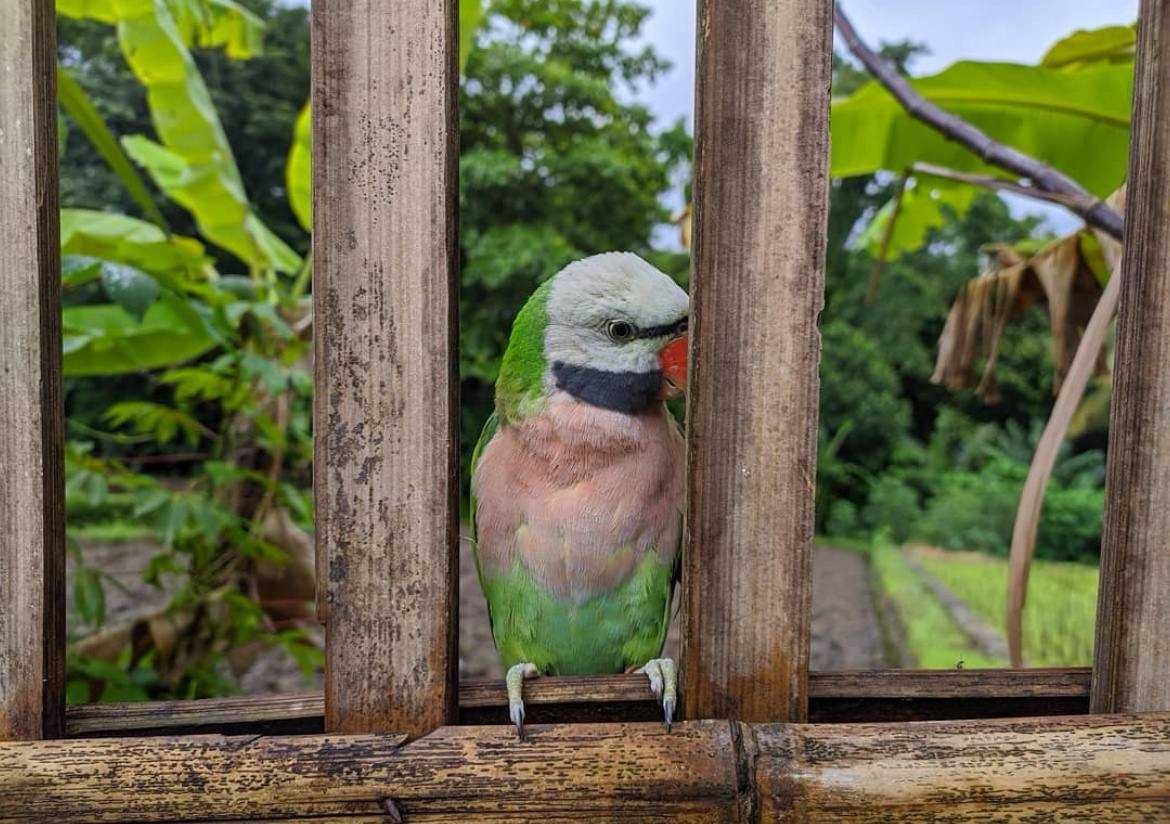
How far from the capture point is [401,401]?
31.2 inches

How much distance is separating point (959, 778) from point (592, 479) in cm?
66

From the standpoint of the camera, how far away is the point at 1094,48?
7.54ft

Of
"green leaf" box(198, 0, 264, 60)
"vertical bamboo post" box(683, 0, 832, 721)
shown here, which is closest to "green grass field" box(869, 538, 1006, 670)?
"vertical bamboo post" box(683, 0, 832, 721)

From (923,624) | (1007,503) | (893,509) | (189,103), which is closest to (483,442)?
(189,103)

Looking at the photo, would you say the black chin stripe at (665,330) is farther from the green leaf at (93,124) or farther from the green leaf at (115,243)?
the green leaf at (115,243)

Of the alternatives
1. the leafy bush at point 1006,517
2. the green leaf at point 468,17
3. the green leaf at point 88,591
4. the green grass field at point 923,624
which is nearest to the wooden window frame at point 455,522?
the green leaf at point 88,591

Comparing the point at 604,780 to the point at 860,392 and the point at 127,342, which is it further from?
the point at 860,392

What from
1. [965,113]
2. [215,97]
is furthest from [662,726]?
[215,97]

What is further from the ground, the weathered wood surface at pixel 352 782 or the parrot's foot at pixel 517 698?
the parrot's foot at pixel 517 698

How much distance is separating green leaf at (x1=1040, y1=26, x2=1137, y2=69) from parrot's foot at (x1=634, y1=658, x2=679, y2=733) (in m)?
2.14

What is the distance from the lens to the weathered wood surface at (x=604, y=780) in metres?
0.75

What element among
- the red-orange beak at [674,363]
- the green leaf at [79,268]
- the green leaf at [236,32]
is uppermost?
the green leaf at [236,32]

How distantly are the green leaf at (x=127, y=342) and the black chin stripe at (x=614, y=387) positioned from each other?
154cm

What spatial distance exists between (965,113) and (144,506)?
2441 millimetres
